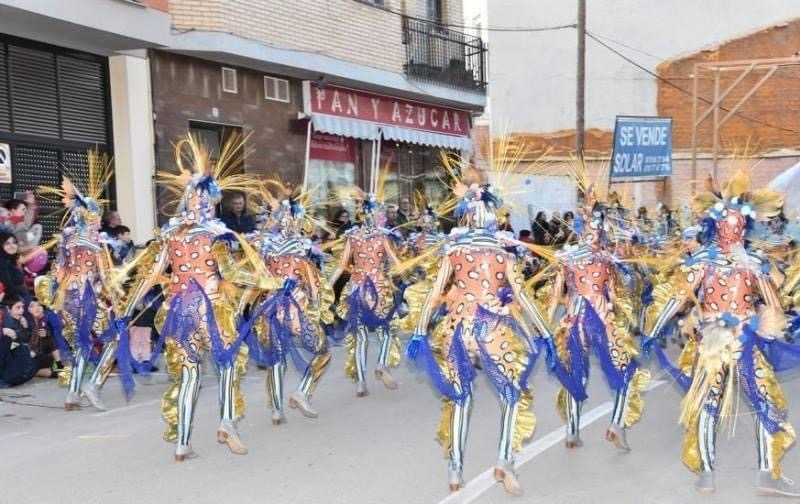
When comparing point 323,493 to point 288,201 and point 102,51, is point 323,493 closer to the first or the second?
point 288,201

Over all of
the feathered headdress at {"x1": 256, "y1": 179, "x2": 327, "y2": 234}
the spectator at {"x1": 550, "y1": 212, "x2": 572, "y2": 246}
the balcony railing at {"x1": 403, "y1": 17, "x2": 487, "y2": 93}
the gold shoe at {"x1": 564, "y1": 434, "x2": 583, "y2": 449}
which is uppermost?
the balcony railing at {"x1": 403, "y1": 17, "x2": 487, "y2": 93}

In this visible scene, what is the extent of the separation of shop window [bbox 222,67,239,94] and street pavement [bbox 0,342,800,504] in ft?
25.8

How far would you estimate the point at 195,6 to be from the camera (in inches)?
599

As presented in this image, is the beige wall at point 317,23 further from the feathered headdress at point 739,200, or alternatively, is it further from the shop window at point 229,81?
the feathered headdress at point 739,200

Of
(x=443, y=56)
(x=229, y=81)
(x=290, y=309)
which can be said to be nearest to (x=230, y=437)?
(x=290, y=309)

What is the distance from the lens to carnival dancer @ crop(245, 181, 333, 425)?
8.07 metres

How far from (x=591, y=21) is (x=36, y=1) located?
935 inches

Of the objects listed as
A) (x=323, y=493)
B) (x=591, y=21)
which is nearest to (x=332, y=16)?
(x=323, y=493)

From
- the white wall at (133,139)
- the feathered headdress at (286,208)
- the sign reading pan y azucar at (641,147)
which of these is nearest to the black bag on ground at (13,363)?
the feathered headdress at (286,208)

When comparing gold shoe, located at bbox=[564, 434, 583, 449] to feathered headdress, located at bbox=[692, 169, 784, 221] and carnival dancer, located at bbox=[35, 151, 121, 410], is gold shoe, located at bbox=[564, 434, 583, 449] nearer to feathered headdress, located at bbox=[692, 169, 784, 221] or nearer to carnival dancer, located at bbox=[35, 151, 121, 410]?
feathered headdress, located at bbox=[692, 169, 784, 221]

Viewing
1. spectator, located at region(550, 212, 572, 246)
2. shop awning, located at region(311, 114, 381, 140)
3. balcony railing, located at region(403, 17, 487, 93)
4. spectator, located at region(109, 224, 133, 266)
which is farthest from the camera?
balcony railing, located at region(403, 17, 487, 93)

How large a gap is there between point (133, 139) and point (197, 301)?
832cm

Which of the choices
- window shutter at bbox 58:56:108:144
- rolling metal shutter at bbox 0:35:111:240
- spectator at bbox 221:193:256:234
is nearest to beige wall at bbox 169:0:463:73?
window shutter at bbox 58:56:108:144

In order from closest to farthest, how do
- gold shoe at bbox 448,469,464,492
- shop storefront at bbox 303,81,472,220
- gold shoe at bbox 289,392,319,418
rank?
1. gold shoe at bbox 448,469,464,492
2. gold shoe at bbox 289,392,319,418
3. shop storefront at bbox 303,81,472,220
